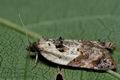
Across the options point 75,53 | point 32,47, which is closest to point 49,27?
point 32,47

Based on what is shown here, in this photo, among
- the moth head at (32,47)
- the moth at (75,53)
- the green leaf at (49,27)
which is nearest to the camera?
the green leaf at (49,27)

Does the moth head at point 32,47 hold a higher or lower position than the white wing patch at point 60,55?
higher

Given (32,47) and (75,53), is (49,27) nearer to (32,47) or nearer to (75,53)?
(32,47)

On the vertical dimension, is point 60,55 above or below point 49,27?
below

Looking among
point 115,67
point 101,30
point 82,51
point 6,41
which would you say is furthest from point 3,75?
point 101,30

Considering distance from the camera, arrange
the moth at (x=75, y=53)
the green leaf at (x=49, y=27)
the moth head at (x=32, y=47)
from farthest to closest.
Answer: the moth head at (x=32, y=47) → the moth at (x=75, y=53) → the green leaf at (x=49, y=27)

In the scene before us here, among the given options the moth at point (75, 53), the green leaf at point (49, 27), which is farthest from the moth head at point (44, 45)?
the green leaf at point (49, 27)

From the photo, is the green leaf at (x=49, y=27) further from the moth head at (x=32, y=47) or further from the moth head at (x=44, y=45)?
the moth head at (x=44, y=45)

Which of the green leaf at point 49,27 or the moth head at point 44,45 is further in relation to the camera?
the moth head at point 44,45
